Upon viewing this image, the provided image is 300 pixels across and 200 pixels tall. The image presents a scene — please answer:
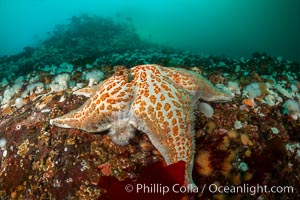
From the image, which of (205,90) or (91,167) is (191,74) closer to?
(205,90)

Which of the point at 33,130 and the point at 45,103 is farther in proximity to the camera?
the point at 45,103

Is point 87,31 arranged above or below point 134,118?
below

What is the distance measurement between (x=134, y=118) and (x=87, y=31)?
72.1ft

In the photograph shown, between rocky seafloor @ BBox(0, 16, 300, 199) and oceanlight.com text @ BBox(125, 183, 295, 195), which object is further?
rocky seafloor @ BBox(0, 16, 300, 199)

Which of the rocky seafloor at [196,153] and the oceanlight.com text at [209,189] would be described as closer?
the oceanlight.com text at [209,189]

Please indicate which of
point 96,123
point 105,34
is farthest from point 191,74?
point 105,34

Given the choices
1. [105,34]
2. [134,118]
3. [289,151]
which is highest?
[134,118]

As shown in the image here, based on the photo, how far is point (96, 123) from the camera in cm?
370

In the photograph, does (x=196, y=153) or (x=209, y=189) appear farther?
(x=196, y=153)

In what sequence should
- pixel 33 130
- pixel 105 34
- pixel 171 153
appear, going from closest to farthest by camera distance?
pixel 171 153, pixel 33 130, pixel 105 34

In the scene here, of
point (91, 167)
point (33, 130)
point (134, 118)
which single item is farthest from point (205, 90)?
point (33, 130)

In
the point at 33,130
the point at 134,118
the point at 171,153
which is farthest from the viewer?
the point at 33,130

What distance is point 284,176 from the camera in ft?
14.1

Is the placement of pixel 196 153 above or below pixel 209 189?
above
